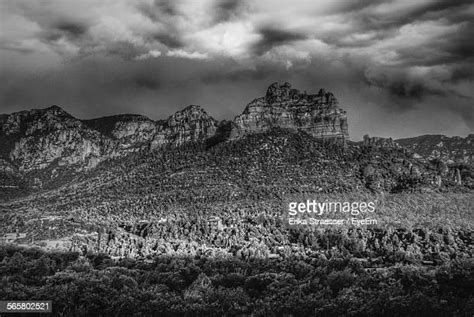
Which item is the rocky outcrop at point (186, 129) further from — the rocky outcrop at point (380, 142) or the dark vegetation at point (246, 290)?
the dark vegetation at point (246, 290)

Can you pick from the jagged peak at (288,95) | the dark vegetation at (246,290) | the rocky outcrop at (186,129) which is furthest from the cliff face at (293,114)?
the dark vegetation at (246,290)

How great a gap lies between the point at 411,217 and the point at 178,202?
49351 mm

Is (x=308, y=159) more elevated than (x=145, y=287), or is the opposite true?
(x=308, y=159)

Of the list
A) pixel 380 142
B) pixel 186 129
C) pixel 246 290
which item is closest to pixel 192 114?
pixel 186 129

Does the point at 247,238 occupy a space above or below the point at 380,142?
below

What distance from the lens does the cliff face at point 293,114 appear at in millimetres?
145750

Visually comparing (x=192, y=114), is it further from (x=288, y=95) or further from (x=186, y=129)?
(x=288, y=95)

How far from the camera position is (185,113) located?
182 m

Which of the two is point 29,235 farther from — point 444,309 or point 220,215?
point 444,309

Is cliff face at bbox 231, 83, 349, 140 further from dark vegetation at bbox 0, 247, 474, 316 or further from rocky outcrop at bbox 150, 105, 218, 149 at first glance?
dark vegetation at bbox 0, 247, 474, 316

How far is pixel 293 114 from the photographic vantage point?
155000 millimetres

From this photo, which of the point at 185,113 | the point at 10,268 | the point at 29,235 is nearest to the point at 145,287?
the point at 10,268

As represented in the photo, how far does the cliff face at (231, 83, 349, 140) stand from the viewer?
478ft

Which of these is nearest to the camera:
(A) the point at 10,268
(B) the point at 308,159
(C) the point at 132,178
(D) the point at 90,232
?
(A) the point at 10,268
